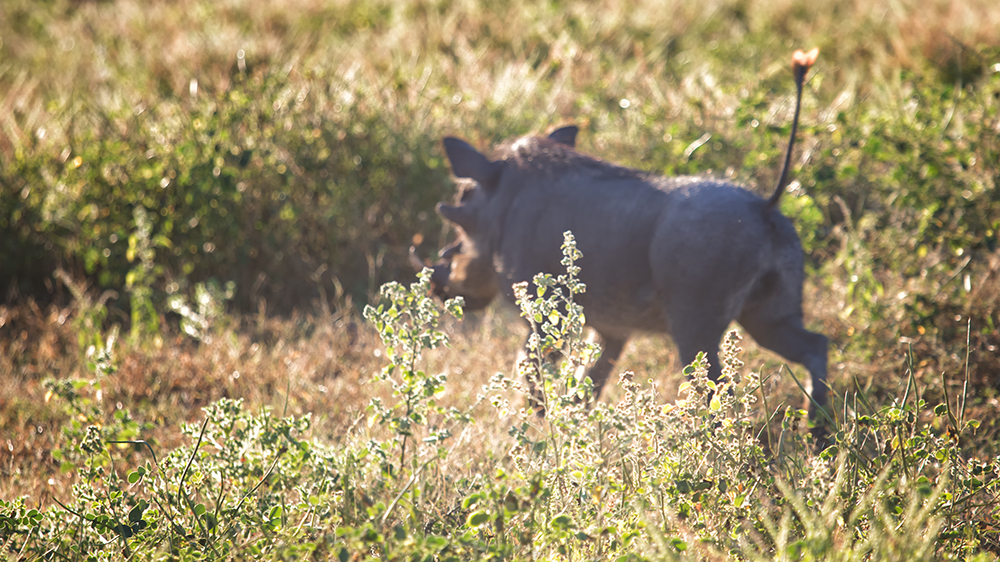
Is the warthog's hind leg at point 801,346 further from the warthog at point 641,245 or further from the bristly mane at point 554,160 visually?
the bristly mane at point 554,160

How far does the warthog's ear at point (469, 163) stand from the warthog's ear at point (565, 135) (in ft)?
1.25

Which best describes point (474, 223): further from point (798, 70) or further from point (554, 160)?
point (798, 70)

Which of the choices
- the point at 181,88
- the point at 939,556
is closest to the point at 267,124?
the point at 181,88

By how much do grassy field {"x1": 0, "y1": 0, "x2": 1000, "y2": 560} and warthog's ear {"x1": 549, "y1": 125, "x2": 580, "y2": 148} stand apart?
436mm

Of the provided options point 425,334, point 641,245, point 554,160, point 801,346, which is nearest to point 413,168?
point 554,160

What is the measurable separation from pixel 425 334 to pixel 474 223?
1445 mm

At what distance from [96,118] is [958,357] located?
510cm

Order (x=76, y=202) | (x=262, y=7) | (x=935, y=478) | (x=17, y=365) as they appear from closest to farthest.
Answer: (x=935, y=478) < (x=17, y=365) < (x=76, y=202) < (x=262, y=7)

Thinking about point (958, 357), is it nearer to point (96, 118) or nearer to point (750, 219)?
point (750, 219)

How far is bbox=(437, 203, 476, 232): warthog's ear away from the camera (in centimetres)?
359

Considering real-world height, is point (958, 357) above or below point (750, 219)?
A: below

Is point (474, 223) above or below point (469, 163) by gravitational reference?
below

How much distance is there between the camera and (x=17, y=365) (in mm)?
4125

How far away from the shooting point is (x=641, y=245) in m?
3.06
